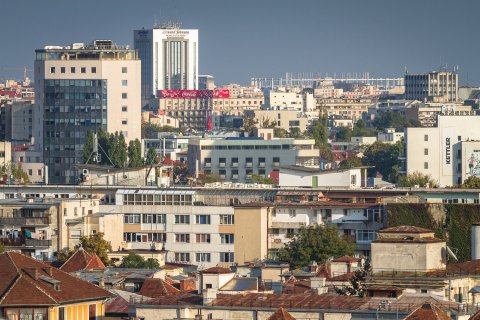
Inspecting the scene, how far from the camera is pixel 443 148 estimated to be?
126m

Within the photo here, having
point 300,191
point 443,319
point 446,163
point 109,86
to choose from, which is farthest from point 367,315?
point 109,86

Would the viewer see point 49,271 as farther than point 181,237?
No

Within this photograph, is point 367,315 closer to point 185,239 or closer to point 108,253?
point 108,253

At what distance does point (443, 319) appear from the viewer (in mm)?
35562

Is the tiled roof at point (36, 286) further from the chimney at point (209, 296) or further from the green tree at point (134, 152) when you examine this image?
the green tree at point (134, 152)

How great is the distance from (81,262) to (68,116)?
80461 millimetres

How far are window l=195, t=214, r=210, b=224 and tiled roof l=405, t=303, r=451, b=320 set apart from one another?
35544mm

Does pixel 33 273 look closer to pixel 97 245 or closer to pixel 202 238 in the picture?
pixel 97 245

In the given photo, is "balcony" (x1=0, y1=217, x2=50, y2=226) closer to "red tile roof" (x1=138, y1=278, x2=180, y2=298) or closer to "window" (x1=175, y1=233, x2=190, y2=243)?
"window" (x1=175, y1=233, x2=190, y2=243)

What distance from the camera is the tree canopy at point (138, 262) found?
5988 cm

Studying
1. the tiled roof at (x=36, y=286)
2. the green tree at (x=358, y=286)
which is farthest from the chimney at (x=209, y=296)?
the green tree at (x=358, y=286)

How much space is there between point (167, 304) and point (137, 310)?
573 millimetres

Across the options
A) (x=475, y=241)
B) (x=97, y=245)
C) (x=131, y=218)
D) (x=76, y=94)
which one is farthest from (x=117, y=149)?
(x=475, y=241)

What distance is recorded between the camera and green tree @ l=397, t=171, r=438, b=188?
107875 mm
